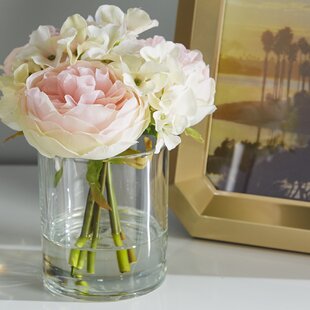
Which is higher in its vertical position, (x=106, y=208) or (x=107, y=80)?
(x=107, y=80)

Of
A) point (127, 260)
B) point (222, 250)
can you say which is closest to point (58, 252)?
point (127, 260)

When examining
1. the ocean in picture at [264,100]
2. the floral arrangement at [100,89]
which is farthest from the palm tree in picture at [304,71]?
the floral arrangement at [100,89]

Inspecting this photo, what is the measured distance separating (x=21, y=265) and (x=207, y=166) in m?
0.21

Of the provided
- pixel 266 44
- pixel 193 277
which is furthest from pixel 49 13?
pixel 193 277

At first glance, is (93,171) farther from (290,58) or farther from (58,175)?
(290,58)

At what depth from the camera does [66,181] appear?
73 centimetres

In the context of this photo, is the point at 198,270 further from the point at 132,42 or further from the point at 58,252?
the point at 132,42

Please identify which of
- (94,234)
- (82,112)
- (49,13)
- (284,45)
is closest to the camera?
(82,112)

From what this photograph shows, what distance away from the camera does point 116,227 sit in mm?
719

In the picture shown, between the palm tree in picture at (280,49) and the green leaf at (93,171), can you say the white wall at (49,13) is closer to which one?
the palm tree in picture at (280,49)

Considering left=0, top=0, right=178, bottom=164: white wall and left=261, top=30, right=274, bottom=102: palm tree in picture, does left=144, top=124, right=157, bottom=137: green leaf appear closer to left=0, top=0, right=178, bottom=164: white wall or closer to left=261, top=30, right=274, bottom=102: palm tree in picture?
left=261, top=30, right=274, bottom=102: palm tree in picture

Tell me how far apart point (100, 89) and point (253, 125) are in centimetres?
25

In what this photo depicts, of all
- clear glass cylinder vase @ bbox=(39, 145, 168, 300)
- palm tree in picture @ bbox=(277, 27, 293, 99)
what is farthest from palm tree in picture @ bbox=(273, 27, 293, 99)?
clear glass cylinder vase @ bbox=(39, 145, 168, 300)

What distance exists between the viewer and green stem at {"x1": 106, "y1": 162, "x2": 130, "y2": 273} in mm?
711
